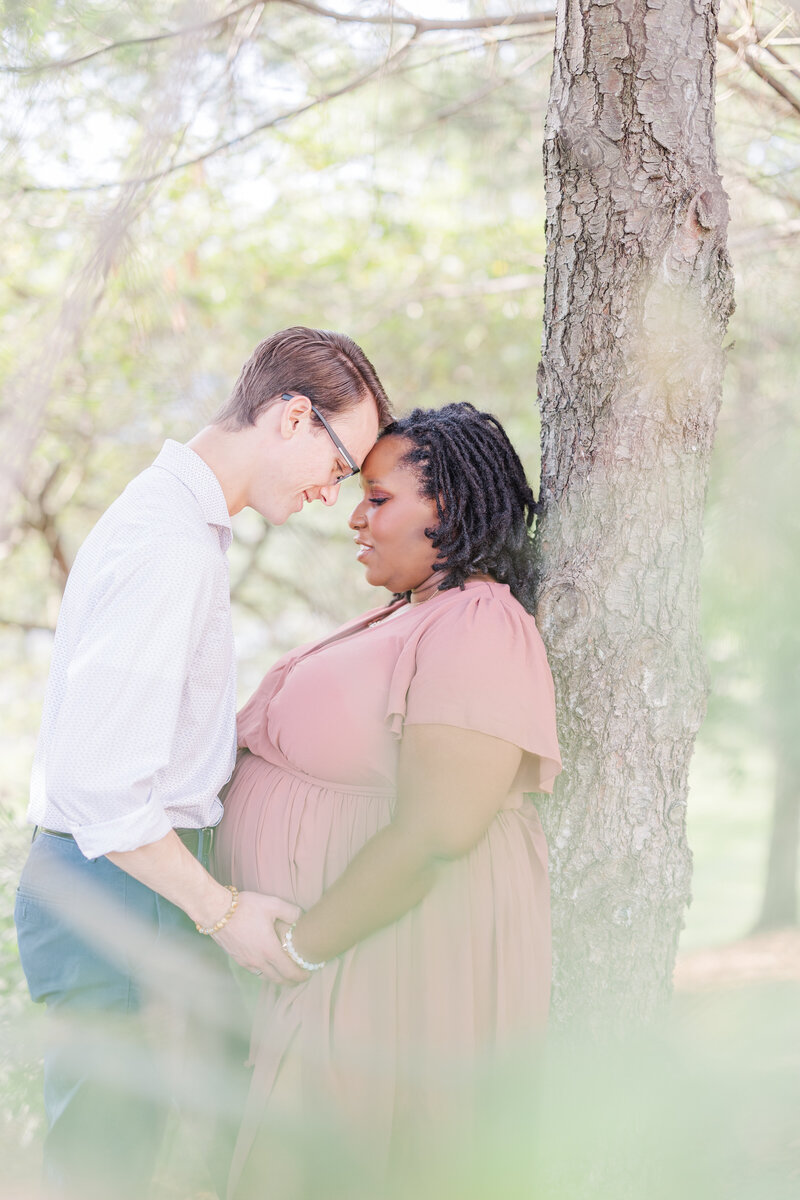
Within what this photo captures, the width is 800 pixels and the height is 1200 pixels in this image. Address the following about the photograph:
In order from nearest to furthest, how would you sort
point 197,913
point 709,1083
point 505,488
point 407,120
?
1. point 709,1083
2. point 197,913
3. point 505,488
4. point 407,120

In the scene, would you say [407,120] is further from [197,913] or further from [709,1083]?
[709,1083]

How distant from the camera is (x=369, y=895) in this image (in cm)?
168

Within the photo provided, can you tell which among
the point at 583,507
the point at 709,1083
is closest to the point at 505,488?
the point at 583,507

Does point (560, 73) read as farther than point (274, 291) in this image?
No

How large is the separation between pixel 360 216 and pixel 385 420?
225 inches

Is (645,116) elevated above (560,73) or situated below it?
below

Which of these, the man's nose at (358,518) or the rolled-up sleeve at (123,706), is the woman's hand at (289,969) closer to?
the rolled-up sleeve at (123,706)

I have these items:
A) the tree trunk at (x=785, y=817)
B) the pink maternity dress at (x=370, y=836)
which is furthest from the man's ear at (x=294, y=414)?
the tree trunk at (x=785, y=817)

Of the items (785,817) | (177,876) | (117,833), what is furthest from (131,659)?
(785,817)

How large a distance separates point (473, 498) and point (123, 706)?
0.87m

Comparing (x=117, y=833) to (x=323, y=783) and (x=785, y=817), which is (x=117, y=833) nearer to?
(x=323, y=783)

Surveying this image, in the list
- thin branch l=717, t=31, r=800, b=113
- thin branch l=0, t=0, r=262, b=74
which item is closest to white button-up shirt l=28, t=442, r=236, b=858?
thin branch l=0, t=0, r=262, b=74

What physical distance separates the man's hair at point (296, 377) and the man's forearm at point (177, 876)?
0.80 meters

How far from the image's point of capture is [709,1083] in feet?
2.85
